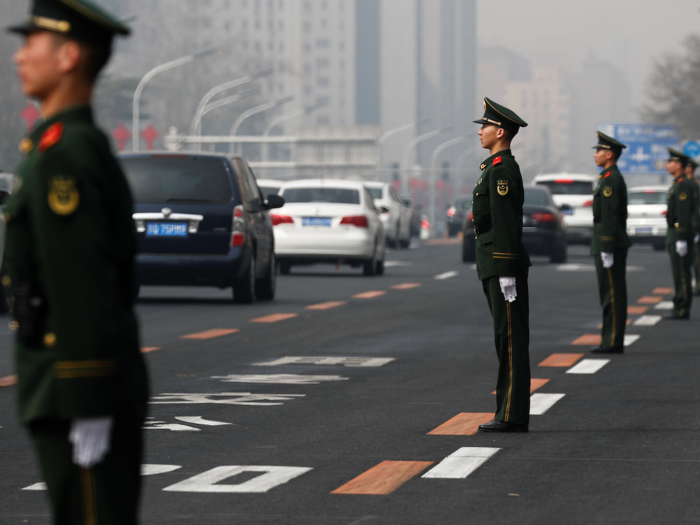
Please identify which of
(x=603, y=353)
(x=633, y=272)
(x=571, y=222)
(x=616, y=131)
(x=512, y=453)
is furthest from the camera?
(x=616, y=131)

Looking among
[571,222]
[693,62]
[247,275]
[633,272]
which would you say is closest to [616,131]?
[693,62]

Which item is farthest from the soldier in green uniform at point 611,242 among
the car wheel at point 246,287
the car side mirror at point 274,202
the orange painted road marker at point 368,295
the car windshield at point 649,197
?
the car windshield at point 649,197

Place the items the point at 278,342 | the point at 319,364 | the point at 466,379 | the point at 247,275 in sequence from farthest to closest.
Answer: the point at 247,275 < the point at 278,342 < the point at 319,364 < the point at 466,379

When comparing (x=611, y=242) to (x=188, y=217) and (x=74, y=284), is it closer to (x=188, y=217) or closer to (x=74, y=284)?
(x=188, y=217)

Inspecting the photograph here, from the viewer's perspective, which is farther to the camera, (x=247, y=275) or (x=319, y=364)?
(x=247, y=275)

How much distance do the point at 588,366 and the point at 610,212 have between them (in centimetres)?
152

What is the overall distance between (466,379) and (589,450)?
336cm

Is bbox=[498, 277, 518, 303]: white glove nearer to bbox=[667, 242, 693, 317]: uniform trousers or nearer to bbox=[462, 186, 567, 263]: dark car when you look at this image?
bbox=[667, 242, 693, 317]: uniform trousers

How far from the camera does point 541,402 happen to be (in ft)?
31.0

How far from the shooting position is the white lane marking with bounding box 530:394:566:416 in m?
9.03

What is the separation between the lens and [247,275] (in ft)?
59.1

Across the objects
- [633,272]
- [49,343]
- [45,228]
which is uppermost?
[45,228]

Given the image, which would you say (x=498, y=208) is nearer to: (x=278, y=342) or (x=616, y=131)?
(x=278, y=342)

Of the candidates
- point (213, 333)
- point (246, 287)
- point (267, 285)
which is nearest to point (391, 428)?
point (213, 333)
